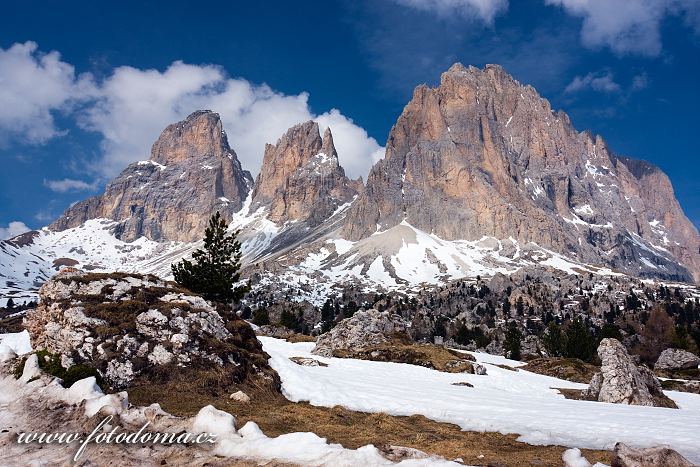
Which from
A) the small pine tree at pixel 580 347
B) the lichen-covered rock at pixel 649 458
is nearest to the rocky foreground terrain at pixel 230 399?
the lichen-covered rock at pixel 649 458

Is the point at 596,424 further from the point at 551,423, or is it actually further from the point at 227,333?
the point at 227,333

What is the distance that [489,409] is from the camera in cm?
1756

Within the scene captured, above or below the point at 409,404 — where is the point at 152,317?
above

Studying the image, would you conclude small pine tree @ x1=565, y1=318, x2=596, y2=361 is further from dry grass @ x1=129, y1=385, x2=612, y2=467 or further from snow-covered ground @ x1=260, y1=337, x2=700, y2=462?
dry grass @ x1=129, y1=385, x2=612, y2=467

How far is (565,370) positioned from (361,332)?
2232 centimetres

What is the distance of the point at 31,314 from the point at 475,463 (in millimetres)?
21763

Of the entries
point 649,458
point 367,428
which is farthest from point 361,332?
point 649,458

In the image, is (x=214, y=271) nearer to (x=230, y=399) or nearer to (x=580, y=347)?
(x=230, y=399)

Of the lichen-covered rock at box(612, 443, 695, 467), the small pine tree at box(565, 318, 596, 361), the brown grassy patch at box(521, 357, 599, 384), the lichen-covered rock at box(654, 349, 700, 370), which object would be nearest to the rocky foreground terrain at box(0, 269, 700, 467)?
the lichen-covered rock at box(612, 443, 695, 467)

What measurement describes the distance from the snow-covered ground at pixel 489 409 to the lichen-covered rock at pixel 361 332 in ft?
50.8

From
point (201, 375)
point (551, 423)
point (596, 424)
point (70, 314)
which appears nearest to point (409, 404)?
point (551, 423)

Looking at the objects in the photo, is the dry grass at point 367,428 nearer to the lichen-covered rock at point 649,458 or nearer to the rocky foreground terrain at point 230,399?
the rocky foreground terrain at point 230,399

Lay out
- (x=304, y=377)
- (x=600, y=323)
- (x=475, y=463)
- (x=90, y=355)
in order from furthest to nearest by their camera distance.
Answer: (x=600, y=323) → (x=304, y=377) → (x=90, y=355) → (x=475, y=463)

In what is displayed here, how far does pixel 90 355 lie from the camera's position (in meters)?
17.5
